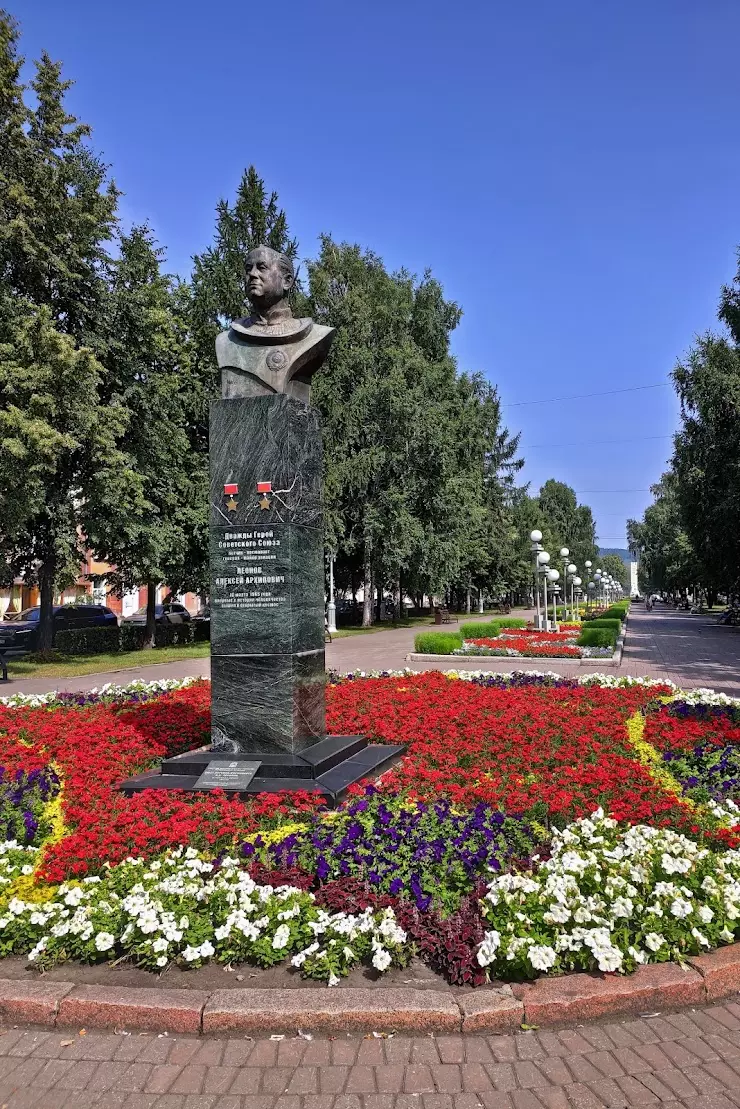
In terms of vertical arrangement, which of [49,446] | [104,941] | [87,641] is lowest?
[104,941]

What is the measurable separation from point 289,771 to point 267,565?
152 centimetres

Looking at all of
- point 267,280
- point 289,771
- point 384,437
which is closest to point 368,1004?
point 289,771

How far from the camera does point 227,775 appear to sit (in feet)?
17.0

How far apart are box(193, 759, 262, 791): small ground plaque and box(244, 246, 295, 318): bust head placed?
3513mm

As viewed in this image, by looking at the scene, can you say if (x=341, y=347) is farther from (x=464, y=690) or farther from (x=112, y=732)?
(x=112, y=732)

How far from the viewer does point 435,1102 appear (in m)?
2.37

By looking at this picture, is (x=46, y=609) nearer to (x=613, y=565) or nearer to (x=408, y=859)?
(x=408, y=859)

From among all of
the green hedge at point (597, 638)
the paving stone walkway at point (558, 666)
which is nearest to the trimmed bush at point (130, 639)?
the paving stone walkway at point (558, 666)

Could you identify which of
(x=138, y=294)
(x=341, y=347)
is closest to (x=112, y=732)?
(x=138, y=294)

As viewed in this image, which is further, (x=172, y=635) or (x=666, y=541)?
(x=666, y=541)

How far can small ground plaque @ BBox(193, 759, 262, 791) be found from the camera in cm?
507

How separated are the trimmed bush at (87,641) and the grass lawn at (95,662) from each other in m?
0.41

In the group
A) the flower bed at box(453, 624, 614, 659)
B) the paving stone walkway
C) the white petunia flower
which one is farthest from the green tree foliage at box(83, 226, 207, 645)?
the white petunia flower

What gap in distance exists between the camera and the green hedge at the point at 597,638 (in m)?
17.8
